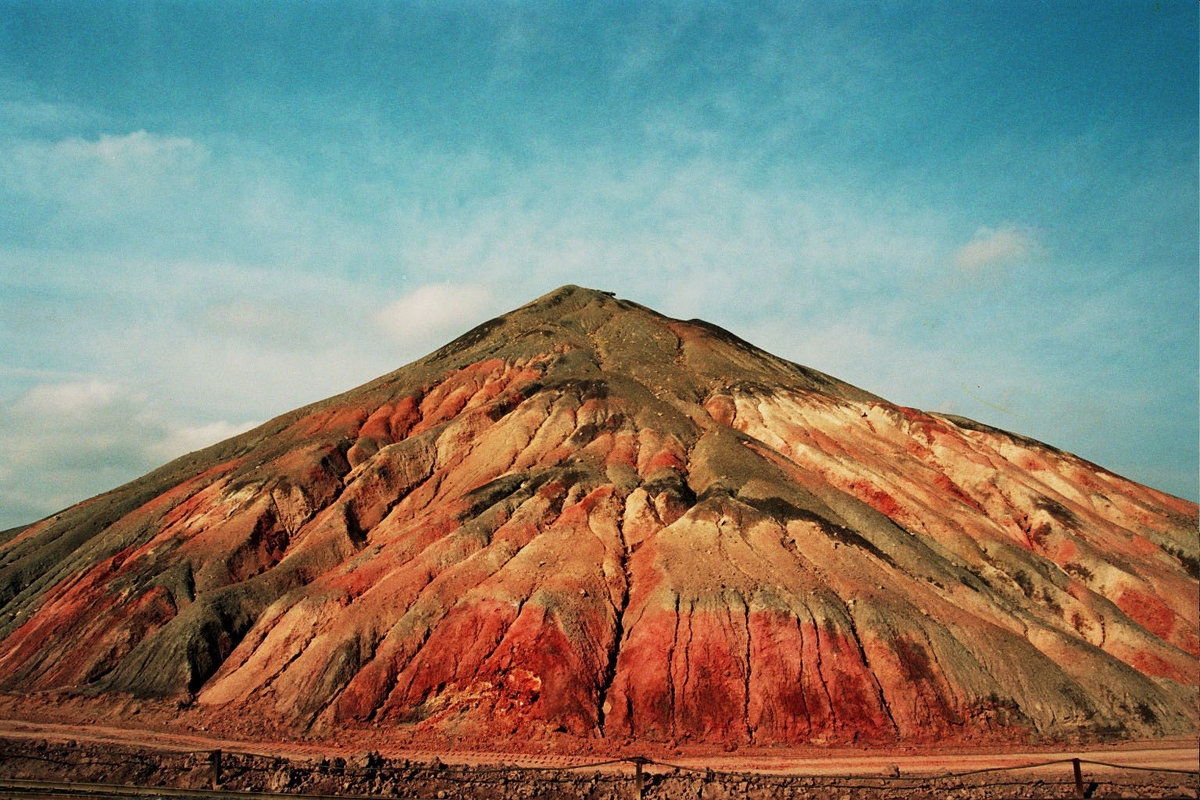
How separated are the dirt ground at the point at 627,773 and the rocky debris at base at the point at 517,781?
36 mm

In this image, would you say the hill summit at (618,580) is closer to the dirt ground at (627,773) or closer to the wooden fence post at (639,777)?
the dirt ground at (627,773)

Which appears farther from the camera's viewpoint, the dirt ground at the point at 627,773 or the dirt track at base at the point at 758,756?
the dirt track at base at the point at 758,756

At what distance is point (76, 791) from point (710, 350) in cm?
5716

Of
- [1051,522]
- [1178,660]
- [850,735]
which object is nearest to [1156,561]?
[1051,522]

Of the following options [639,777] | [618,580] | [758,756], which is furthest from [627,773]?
[618,580]

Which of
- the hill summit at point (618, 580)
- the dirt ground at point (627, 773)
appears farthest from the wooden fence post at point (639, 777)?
the hill summit at point (618, 580)

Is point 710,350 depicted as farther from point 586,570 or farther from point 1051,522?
point 586,570

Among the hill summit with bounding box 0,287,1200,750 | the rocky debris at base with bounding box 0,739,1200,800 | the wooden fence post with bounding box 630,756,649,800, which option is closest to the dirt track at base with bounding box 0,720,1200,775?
the hill summit with bounding box 0,287,1200,750

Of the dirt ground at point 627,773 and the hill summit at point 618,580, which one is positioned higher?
the hill summit at point 618,580

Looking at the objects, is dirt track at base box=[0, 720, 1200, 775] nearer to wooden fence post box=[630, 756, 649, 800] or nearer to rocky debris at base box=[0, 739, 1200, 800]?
rocky debris at base box=[0, 739, 1200, 800]

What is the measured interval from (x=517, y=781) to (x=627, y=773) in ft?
12.3

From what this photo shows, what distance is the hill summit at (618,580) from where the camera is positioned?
3419 centimetres

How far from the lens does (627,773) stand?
25828 mm

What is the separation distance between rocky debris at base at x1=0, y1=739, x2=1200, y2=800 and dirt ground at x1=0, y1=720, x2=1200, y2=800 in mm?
36
